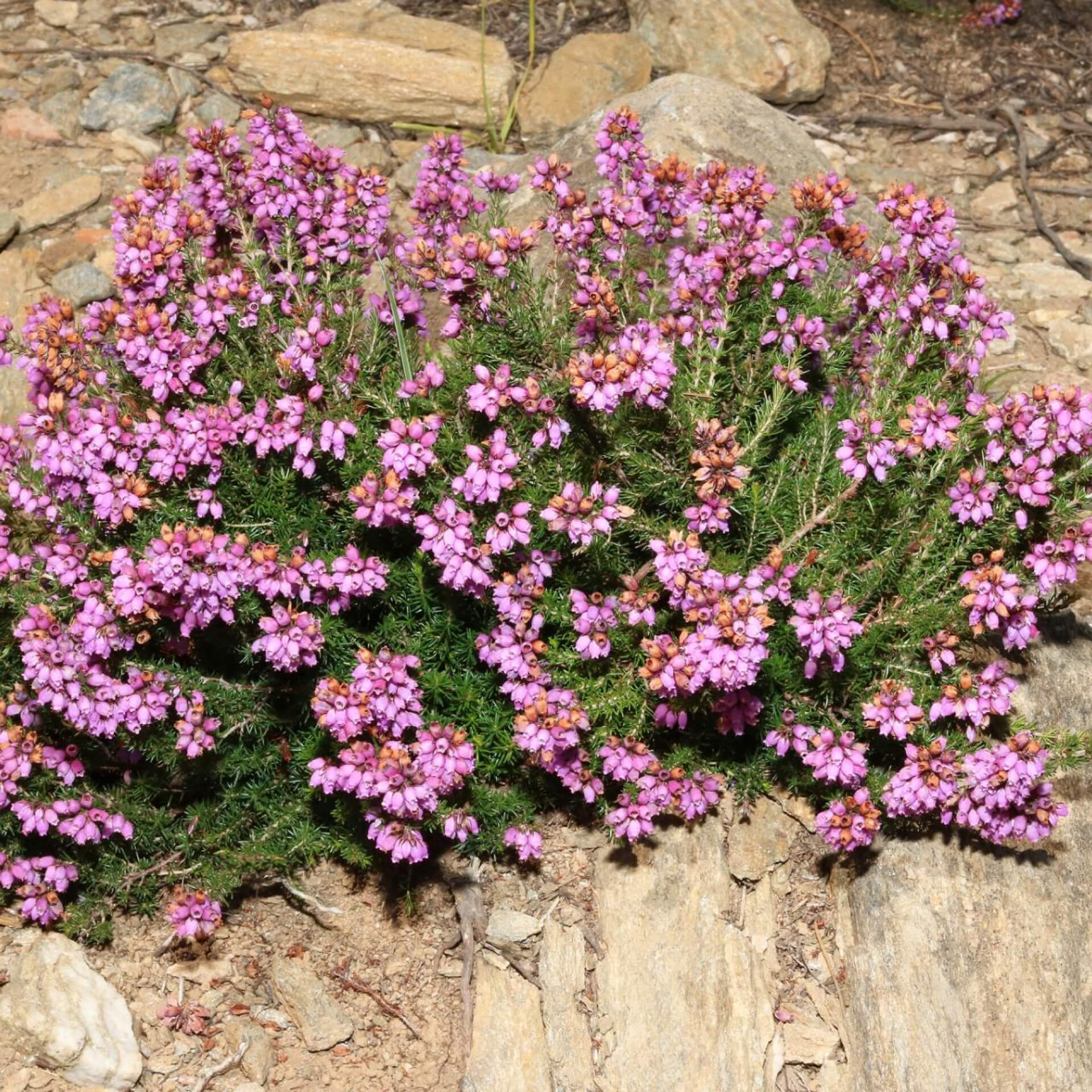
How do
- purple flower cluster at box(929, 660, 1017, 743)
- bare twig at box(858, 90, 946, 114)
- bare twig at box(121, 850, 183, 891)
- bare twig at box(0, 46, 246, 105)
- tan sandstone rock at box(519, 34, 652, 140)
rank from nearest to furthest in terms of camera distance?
purple flower cluster at box(929, 660, 1017, 743) < bare twig at box(121, 850, 183, 891) < tan sandstone rock at box(519, 34, 652, 140) < bare twig at box(0, 46, 246, 105) < bare twig at box(858, 90, 946, 114)

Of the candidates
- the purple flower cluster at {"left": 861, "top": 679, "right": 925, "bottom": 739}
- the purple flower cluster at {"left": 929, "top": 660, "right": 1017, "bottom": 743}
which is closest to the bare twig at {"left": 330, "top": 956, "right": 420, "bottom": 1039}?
the purple flower cluster at {"left": 861, "top": 679, "right": 925, "bottom": 739}

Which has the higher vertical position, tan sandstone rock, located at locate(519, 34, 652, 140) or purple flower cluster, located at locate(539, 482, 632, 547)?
purple flower cluster, located at locate(539, 482, 632, 547)

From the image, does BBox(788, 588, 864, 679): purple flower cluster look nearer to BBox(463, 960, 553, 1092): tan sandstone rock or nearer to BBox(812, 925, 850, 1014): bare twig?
BBox(812, 925, 850, 1014): bare twig

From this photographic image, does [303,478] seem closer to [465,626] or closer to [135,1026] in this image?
[465,626]

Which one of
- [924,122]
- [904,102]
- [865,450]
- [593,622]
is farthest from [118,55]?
[865,450]

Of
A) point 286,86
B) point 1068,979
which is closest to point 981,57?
point 286,86

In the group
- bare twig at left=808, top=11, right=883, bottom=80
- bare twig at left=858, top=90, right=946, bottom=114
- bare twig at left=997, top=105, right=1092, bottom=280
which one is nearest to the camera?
bare twig at left=997, top=105, right=1092, bottom=280

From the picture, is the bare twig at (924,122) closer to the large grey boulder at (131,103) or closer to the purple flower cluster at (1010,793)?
the large grey boulder at (131,103)
